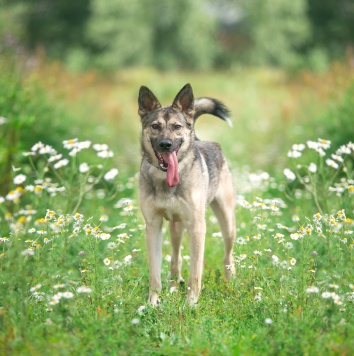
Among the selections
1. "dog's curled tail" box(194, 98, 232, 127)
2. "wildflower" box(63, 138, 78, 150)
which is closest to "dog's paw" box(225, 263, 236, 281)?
"dog's curled tail" box(194, 98, 232, 127)

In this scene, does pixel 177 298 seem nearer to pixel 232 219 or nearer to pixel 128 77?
pixel 232 219

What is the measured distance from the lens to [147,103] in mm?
5031

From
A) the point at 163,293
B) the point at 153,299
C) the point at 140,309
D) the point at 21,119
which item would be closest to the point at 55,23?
the point at 21,119

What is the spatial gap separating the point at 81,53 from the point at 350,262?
28.9m

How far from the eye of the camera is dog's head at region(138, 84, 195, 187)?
4688mm

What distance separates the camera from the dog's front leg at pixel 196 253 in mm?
4809

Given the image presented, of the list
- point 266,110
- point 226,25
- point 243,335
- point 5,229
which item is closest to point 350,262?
point 243,335

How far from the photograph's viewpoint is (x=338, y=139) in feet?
29.3

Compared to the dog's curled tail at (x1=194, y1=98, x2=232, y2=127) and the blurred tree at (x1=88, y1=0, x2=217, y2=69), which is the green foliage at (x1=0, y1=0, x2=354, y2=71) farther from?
the dog's curled tail at (x1=194, y1=98, x2=232, y2=127)

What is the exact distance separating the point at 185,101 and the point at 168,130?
1.35 ft

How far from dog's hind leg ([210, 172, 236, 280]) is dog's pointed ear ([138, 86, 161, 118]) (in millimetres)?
1178

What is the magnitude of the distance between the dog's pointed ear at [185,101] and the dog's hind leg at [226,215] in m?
1.03

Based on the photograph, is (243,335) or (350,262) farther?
(350,262)

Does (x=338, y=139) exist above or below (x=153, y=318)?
above
